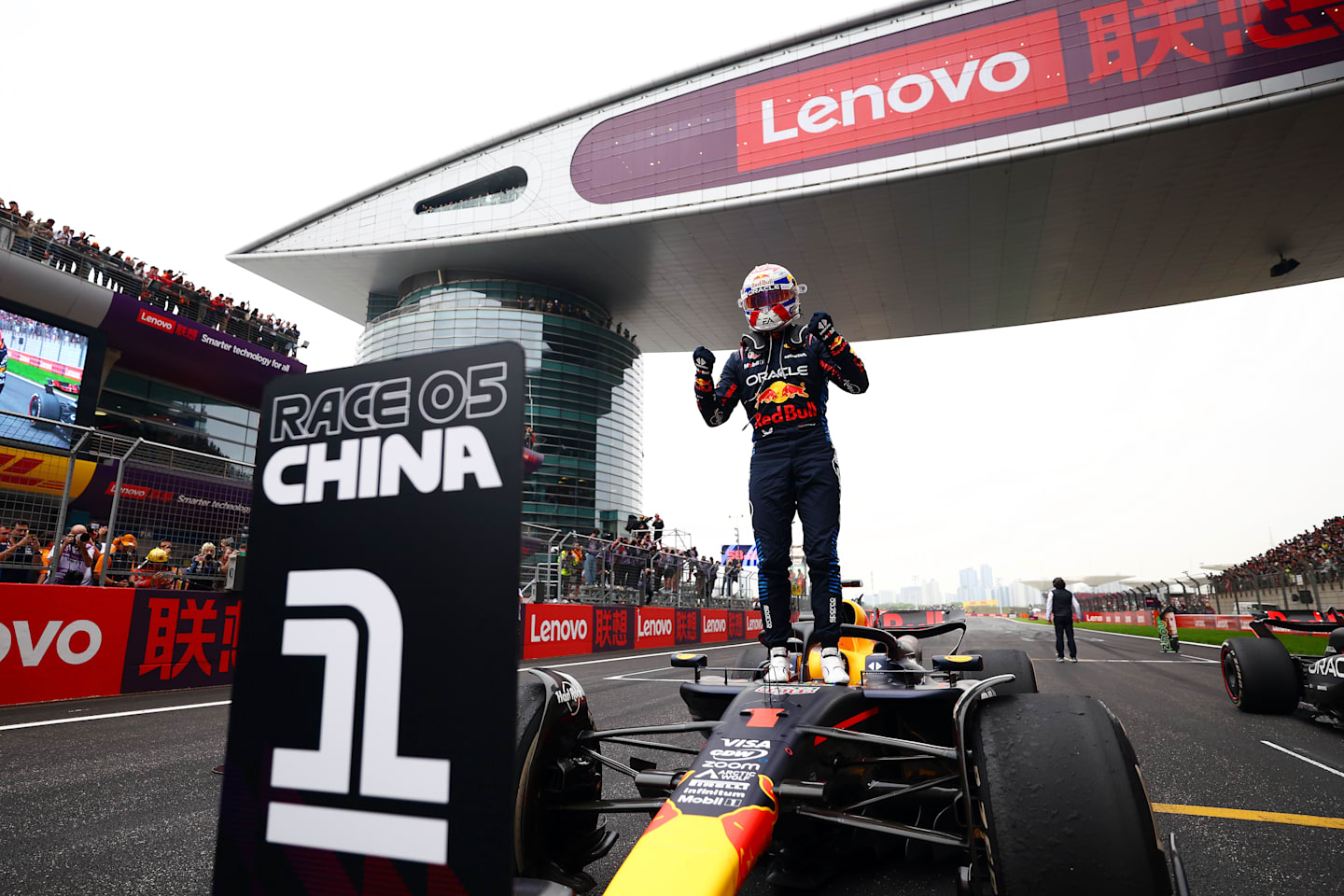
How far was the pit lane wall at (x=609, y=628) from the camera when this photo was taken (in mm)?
12641

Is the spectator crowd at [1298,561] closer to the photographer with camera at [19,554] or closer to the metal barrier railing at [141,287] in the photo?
the photographer with camera at [19,554]

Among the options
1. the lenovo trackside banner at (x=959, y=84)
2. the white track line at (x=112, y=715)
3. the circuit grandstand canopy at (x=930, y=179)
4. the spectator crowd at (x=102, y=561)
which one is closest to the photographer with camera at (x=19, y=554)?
the spectator crowd at (x=102, y=561)

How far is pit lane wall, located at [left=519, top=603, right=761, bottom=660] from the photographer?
12641mm

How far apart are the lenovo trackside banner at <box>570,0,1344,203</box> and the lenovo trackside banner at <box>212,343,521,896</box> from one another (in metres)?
29.6

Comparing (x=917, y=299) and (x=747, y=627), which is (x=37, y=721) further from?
(x=917, y=299)

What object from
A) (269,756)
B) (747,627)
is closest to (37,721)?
(269,756)

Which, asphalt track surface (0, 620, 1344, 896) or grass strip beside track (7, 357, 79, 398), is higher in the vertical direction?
grass strip beside track (7, 357, 79, 398)

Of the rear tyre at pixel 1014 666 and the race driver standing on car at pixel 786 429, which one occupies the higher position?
the race driver standing on car at pixel 786 429

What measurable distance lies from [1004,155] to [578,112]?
18.3m

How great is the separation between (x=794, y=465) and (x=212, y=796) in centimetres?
289

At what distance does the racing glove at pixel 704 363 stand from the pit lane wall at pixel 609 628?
701 cm

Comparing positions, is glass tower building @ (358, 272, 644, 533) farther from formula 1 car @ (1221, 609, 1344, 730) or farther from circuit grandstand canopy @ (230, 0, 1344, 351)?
formula 1 car @ (1221, 609, 1344, 730)

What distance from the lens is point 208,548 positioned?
26.4 ft

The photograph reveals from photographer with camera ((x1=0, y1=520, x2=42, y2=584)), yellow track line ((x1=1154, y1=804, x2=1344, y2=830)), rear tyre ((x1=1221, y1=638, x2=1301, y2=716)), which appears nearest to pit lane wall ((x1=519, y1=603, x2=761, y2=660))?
photographer with camera ((x1=0, y1=520, x2=42, y2=584))
